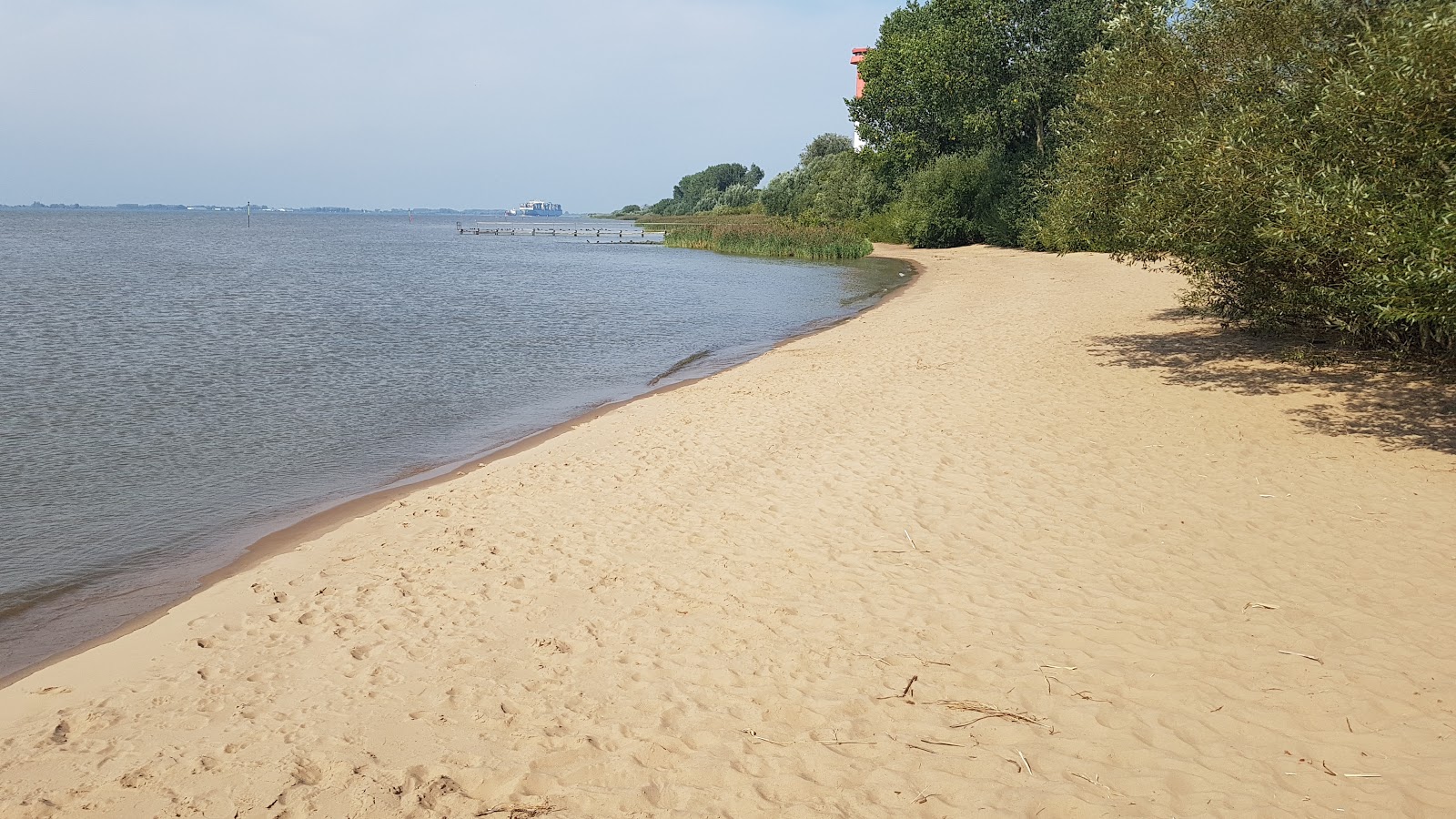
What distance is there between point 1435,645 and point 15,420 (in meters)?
19.5

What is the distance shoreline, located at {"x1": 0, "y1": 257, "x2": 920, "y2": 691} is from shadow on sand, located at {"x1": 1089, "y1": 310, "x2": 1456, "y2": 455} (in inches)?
382

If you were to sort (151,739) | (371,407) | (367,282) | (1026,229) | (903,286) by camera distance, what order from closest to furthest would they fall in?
1. (151,739)
2. (371,407)
3. (903,286)
4. (367,282)
5. (1026,229)

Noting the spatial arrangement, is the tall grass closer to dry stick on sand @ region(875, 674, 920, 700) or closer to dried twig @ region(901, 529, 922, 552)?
dried twig @ region(901, 529, 922, 552)

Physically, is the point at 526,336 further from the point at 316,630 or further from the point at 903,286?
the point at 316,630

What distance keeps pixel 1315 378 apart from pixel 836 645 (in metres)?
11.9

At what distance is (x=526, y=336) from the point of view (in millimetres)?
27938

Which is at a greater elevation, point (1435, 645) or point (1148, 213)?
point (1148, 213)

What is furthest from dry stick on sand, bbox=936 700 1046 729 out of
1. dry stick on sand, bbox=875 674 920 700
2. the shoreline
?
the shoreline

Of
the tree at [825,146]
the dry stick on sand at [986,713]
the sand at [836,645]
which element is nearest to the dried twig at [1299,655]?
the sand at [836,645]

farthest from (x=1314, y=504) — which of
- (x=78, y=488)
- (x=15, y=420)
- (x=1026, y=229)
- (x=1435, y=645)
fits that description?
(x=1026, y=229)

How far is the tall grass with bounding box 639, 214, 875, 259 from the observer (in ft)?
201

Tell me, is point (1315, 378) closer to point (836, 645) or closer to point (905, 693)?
point (836, 645)

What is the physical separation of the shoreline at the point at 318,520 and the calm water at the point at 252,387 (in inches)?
7.0

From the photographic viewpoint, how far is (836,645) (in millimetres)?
6758
